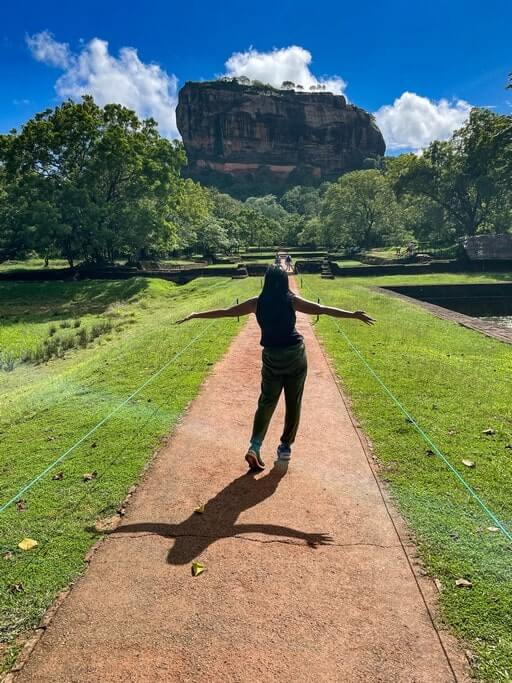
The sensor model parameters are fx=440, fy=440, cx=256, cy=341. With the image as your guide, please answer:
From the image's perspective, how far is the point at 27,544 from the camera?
3312mm

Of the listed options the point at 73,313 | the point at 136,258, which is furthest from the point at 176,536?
the point at 136,258

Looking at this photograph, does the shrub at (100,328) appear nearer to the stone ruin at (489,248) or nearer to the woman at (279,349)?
the woman at (279,349)

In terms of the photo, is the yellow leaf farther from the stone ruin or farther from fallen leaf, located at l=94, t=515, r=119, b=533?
the stone ruin

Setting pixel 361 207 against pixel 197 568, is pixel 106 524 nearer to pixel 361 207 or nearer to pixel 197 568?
pixel 197 568

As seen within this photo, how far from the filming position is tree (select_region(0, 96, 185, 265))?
26969 mm

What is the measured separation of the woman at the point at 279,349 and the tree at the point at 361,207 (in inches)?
1544

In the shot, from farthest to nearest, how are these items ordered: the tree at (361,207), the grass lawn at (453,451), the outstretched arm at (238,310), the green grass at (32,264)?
the tree at (361,207)
the green grass at (32,264)
the outstretched arm at (238,310)
the grass lawn at (453,451)

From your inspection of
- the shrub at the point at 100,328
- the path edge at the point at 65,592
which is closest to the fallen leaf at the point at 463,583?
the path edge at the point at 65,592

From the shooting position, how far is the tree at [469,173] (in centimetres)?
3343

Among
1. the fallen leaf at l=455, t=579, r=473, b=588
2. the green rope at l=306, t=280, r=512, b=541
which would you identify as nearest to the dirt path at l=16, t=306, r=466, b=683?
the fallen leaf at l=455, t=579, r=473, b=588

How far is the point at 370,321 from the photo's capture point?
4492 mm

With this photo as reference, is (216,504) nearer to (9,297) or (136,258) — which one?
(9,297)

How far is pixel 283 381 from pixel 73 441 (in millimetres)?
2848

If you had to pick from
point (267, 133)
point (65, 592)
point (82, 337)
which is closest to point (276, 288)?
point (65, 592)
